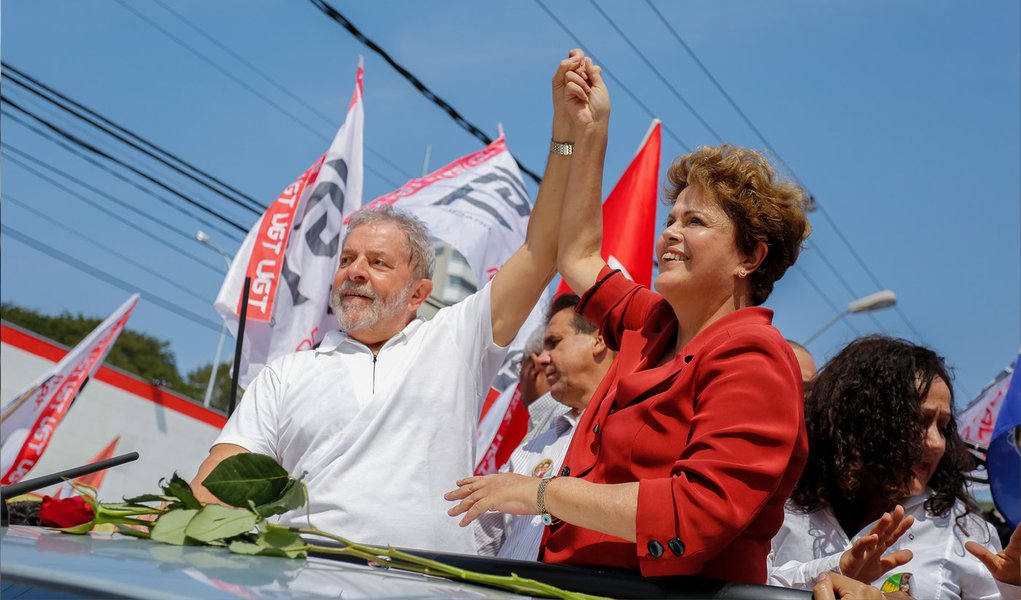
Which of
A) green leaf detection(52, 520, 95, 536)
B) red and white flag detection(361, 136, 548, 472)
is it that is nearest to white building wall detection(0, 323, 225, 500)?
red and white flag detection(361, 136, 548, 472)

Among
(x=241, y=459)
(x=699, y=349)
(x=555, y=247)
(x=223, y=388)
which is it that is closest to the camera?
(x=241, y=459)

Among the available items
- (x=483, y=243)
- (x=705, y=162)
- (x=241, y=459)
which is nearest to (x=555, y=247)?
(x=705, y=162)

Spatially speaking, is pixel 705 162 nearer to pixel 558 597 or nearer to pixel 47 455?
pixel 558 597

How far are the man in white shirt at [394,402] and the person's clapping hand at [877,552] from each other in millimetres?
1209

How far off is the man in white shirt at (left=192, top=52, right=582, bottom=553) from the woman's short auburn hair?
582 mm

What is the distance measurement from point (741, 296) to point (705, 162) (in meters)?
0.33

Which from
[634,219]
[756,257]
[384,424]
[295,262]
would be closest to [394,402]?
[384,424]

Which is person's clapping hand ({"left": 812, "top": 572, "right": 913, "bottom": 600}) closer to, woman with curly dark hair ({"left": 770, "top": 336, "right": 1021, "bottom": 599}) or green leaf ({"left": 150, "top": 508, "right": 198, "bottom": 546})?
green leaf ({"left": 150, "top": 508, "right": 198, "bottom": 546})

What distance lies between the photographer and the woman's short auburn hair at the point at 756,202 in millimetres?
2363

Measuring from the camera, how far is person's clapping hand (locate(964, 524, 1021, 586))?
2396 millimetres

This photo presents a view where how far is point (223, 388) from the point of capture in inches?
2153

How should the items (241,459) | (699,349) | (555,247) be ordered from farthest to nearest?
(555,247) < (699,349) < (241,459)

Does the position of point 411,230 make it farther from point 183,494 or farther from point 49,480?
point 183,494

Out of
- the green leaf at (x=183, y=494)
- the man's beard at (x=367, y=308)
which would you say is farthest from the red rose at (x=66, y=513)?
the man's beard at (x=367, y=308)
